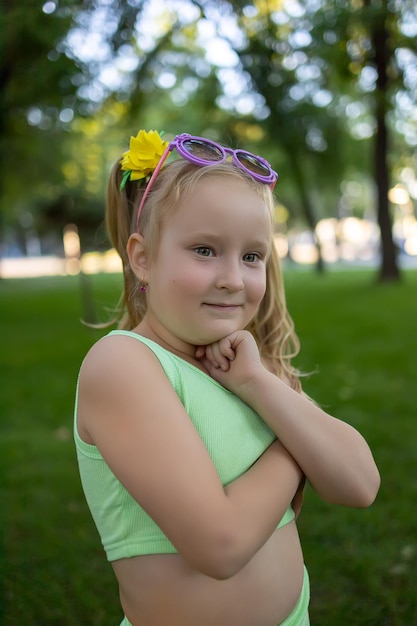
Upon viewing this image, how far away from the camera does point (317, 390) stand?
21.7 feet

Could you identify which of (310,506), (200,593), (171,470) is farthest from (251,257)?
(310,506)

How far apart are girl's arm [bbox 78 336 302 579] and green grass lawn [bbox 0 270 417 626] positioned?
794mm

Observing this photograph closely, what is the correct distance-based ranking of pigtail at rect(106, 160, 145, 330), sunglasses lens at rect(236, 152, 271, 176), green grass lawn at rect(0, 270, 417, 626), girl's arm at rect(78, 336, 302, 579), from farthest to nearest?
green grass lawn at rect(0, 270, 417, 626) → pigtail at rect(106, 160, 145, 330) → sunglasses lens at rect(236, 152, 271, 176) → girl's arm at rect(78, 336, 302, 579)

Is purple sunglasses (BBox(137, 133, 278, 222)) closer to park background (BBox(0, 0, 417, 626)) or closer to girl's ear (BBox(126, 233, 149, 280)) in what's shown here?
girl's ear (BBox(126, 233, 149, 280))

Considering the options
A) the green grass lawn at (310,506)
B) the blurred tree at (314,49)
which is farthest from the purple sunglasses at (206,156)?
the blurred tree at (314,49)

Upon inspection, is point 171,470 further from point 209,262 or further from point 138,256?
point 138,256

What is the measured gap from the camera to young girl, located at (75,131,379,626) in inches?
48.4

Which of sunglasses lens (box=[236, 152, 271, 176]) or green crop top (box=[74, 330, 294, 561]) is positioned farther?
sunglasses lens (box=[236, 152, 271, 176])

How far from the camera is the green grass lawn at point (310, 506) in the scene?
125 inches

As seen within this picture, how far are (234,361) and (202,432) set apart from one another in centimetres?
18

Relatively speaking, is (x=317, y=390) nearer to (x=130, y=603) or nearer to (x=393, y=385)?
(x=393, y=385)

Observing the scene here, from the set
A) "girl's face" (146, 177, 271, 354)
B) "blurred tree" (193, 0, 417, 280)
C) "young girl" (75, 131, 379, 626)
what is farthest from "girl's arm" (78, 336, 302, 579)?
"blurred tree" (193, 0, 417, 280)

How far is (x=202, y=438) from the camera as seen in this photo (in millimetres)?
1362

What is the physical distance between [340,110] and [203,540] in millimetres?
17141
